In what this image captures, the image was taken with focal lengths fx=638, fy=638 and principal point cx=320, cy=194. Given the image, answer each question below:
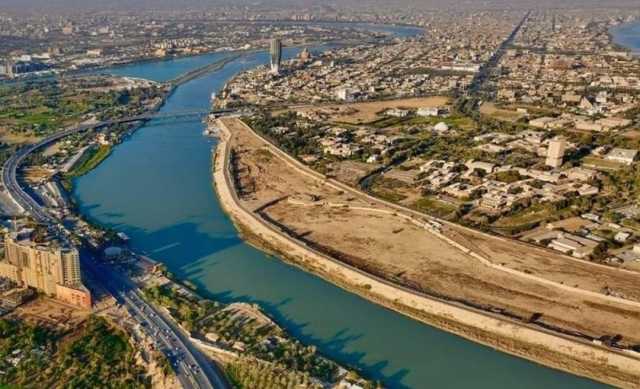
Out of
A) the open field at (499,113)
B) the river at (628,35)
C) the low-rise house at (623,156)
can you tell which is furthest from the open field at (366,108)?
the river at (628,35)

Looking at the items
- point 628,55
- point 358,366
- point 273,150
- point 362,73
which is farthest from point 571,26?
point 358,366

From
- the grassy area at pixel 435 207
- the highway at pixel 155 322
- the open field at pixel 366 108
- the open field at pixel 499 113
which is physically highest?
the open field at pixel 499 113

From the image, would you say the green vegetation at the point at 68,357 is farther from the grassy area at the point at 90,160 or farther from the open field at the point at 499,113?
the open field at the point at 499,113

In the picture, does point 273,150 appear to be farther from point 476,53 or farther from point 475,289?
point 476,53

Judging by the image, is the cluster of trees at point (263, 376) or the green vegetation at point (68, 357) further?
the green vegetation at point (68, 357)

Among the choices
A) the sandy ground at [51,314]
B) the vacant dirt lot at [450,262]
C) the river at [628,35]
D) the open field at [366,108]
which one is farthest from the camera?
the river at [628,35]

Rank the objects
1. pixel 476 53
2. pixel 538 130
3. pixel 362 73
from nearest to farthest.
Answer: pixel 538 130
pixel 362 73
pixel 476 53
